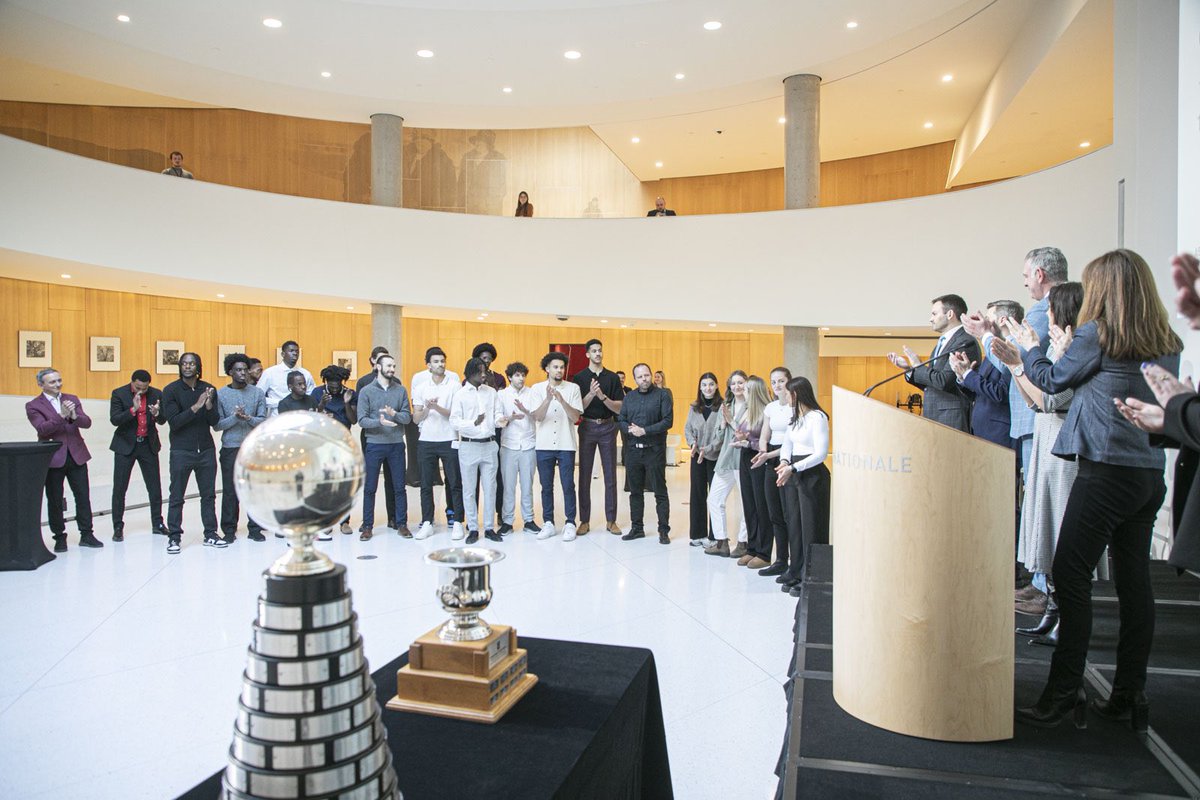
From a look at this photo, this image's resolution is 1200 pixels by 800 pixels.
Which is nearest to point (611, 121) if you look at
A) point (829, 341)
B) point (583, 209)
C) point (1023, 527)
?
point (583, 209)

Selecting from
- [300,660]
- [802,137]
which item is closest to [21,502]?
[300,660]

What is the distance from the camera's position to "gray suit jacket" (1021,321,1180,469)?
2.21 metres

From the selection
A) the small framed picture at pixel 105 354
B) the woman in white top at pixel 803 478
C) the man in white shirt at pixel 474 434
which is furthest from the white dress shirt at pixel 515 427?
the small framed picture at pixel 105 354

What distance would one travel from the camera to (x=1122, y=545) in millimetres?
2258

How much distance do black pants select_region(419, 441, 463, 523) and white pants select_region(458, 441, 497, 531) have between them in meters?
0.09

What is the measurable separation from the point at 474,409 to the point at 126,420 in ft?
10.2

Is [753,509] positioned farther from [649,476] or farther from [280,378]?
[280,378]

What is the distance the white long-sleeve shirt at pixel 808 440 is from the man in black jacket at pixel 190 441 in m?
5.08

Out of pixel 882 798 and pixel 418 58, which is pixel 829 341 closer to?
pixel 418 58

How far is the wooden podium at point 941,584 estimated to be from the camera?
6.76ft

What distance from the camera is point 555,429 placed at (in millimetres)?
7652

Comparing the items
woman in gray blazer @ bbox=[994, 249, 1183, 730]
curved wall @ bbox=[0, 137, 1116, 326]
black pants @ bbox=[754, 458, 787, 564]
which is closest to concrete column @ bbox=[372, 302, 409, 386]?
curved wall @ bbox=[0, 137, 1116, 326]

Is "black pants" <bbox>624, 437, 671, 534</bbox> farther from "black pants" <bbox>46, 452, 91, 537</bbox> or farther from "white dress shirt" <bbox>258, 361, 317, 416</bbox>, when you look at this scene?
"black pants" <bbox>46, 452, 91, 537</bbox>

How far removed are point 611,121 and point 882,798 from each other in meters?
12.7
